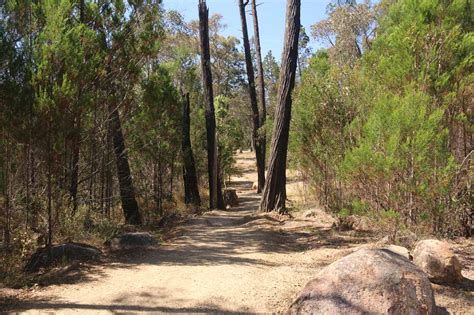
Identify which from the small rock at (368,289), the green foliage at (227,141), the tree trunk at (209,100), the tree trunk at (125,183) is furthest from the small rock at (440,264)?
the green foliage at (227,141)

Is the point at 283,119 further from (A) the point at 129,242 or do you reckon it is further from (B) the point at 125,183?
(A) the point at 129,242

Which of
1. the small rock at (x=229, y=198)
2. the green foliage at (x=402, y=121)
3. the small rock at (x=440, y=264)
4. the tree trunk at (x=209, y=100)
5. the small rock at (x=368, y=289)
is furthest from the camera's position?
the small rock at (x=229, y=198)

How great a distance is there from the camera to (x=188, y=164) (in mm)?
15992

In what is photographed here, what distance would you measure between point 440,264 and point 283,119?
6.38m

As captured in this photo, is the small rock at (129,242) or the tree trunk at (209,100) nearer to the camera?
the small rock at (129,242)

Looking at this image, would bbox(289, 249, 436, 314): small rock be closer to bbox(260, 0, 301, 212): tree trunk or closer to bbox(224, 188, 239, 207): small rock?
bbox(260, 0, 301, 212): tree trunk

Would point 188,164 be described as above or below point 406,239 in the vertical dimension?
above

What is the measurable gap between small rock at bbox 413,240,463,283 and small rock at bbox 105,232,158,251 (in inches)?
176

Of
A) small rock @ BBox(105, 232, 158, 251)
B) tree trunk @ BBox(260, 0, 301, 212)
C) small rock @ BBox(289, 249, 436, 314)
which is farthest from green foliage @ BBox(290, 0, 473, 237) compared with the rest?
small rock @ BBox(105, 232, 158, 251)

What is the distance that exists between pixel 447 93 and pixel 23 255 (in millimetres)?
7767

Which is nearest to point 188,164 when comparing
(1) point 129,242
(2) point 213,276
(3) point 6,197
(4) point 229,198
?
(4) point 229,198

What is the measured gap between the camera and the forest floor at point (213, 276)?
4.77m

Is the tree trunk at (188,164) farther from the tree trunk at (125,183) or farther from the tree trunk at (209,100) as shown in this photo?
the tree trunk at (125,183)

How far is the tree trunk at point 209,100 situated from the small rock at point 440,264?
1171 cm
